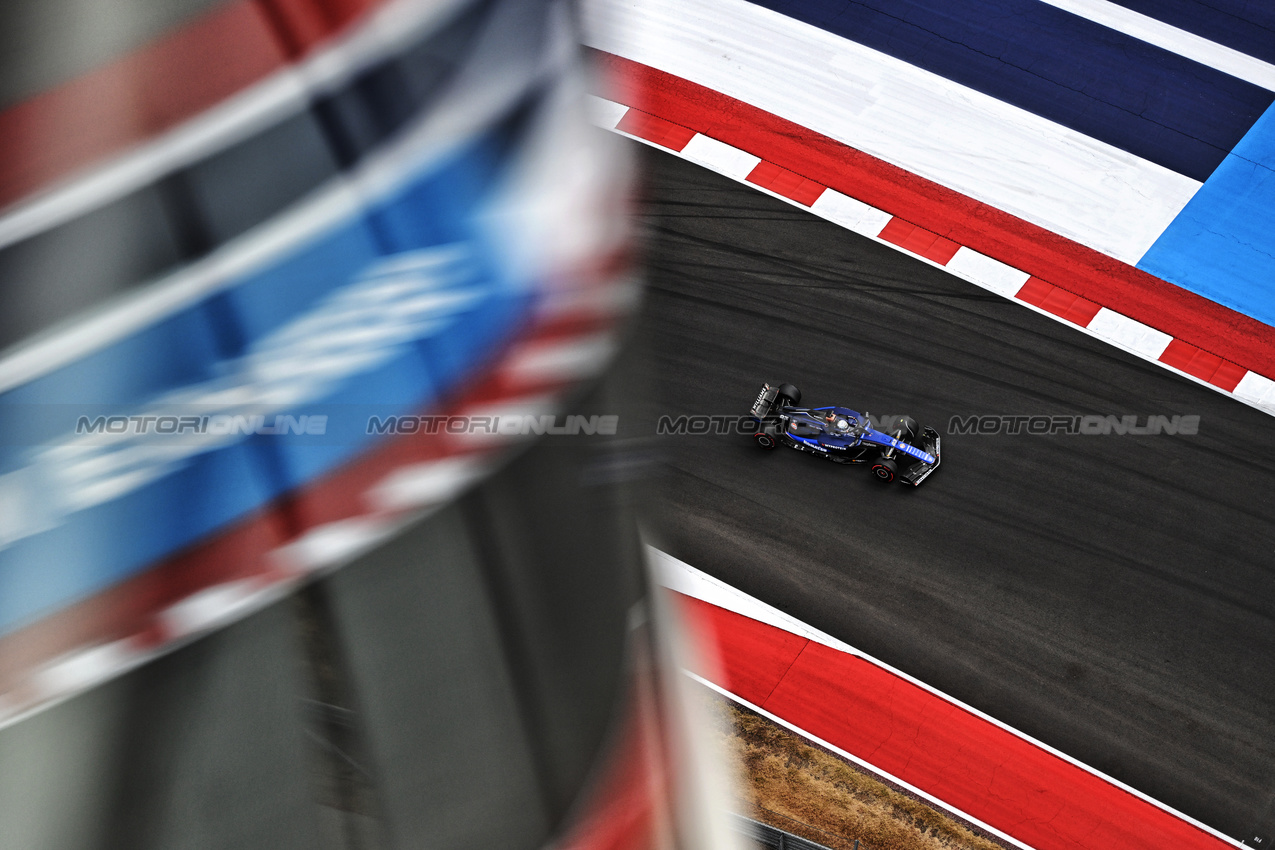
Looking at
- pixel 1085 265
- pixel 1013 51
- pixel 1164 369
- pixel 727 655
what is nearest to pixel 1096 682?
pixel 727 655

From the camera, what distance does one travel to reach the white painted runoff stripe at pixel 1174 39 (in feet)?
83.7

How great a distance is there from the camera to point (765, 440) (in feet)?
63.0

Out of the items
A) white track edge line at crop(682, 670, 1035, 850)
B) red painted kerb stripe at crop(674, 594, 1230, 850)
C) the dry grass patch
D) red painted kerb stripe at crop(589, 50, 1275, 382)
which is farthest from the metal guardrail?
red painted kerb stripe at crop(589, 50, 1275, 382)

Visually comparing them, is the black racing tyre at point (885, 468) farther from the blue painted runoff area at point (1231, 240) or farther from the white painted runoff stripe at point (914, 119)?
the blue painted runoff area at point (1231, 240)

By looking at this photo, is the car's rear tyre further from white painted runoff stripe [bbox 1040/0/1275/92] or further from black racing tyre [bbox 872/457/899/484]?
white painted runoff stripe [bbox 1040/0/1275/92]

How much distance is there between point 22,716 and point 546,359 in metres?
1.04

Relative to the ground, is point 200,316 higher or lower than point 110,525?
higher

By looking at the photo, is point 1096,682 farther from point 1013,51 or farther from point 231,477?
point 231,477

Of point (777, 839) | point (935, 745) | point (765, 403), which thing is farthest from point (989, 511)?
point (777, 839)

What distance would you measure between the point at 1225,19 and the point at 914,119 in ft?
27.3

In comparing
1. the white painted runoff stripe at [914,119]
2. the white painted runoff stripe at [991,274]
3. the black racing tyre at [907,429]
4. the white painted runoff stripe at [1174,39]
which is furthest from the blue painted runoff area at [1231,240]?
the black racing tyre at [907,429]

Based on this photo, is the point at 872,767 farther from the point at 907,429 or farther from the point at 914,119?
the point at 914,119

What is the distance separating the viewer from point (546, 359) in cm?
211

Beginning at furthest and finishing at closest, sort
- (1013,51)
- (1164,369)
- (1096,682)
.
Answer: (1013,51) < (1164,369) < (1096,682)
